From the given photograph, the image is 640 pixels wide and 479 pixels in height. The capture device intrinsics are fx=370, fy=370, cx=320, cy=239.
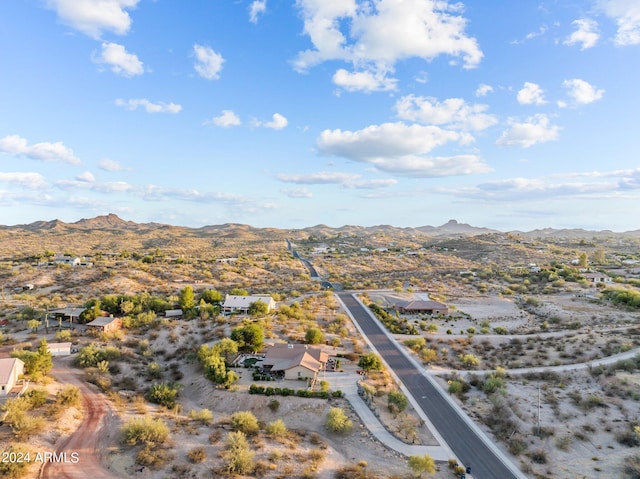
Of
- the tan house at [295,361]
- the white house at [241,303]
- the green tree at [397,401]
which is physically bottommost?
the green tree at [397,401]

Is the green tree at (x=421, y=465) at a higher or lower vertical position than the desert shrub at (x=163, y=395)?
lower

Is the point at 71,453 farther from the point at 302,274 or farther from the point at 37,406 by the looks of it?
the point at 302,274

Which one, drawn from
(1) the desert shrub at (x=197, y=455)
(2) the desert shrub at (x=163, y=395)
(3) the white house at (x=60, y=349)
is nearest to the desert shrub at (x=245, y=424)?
(1) the desert shrub at (x=197, y=455)

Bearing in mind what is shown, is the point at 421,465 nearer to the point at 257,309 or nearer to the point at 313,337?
the point at 313,337

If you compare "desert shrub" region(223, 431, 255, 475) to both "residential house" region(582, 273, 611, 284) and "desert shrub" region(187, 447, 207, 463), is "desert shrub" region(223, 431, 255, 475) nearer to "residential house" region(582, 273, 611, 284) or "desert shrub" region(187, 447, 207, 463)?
"desert shrub" region(187, 447, 207, 463)

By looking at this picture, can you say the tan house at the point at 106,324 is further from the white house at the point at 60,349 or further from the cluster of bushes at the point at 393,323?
the cluster of bushes at the point at 393,323

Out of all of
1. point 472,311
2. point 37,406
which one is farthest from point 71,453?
point 472,311
